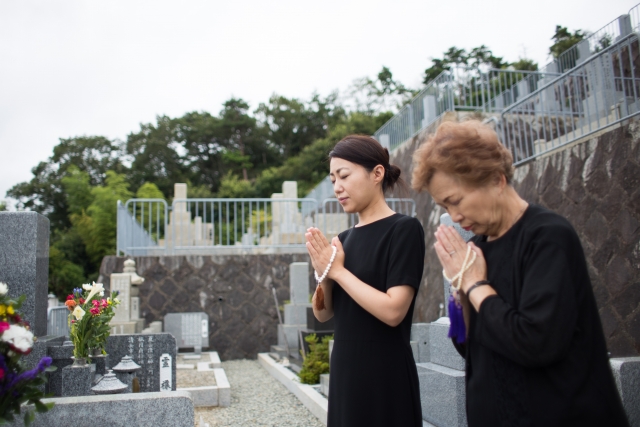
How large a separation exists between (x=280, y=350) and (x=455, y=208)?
8.05 meters

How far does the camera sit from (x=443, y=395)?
9.37ft

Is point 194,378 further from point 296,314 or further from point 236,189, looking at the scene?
point 236,189

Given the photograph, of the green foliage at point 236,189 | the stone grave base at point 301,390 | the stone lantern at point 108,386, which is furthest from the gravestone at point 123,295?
the green foliage at point 236,189

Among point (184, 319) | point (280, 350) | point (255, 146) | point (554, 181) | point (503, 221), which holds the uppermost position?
point (255, 146)

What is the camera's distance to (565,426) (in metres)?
1.26

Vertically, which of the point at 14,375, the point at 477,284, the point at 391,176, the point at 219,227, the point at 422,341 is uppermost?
the point at 219,227

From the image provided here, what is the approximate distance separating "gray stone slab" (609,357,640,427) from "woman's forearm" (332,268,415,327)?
34.6 inches

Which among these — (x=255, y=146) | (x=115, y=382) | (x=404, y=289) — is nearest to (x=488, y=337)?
(x=404, y=289)

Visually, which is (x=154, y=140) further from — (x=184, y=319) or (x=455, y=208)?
(x=455, y=208)

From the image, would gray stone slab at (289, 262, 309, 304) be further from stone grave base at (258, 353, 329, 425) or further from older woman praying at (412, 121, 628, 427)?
older woman praying at (412, 121, 628, 427)

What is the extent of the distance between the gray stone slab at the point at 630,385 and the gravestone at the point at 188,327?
771cm

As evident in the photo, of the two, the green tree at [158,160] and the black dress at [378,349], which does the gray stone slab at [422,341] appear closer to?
the black dress at [378,349]

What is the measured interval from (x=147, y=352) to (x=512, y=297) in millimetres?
3593

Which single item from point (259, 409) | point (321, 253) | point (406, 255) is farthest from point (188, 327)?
point (406, 255)
